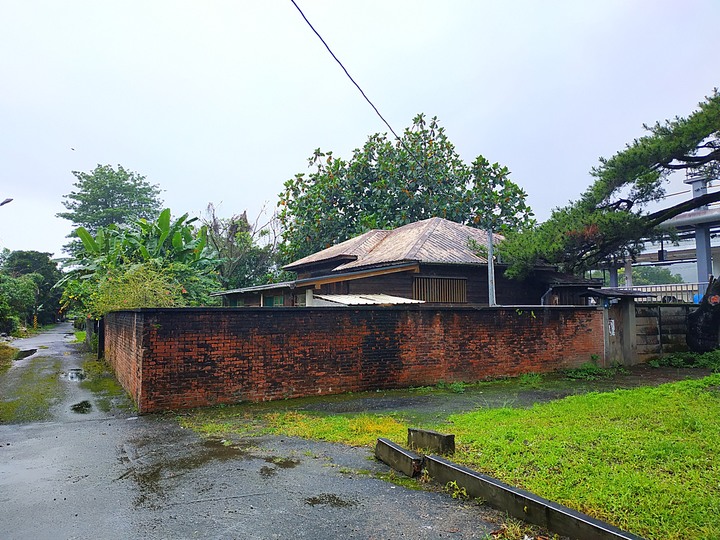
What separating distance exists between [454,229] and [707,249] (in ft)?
40.8

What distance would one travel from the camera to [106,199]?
5088cm

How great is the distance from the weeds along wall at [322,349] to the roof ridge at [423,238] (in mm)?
4195

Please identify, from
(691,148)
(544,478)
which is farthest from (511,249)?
(544,478)

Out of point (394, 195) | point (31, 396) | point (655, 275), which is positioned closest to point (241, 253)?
point (394, 195)

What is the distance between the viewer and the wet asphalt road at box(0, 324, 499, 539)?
3.75 metres

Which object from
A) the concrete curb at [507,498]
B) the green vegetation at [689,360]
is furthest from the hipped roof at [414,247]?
the concrete curb at [507,498]

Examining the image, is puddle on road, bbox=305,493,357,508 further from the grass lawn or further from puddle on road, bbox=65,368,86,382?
puddle on road, bbox=65,368,86,382

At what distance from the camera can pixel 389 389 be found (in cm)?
1005

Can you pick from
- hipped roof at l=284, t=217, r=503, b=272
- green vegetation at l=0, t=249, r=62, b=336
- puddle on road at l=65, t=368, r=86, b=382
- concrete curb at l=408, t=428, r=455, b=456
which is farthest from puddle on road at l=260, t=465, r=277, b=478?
green vegetation at l=0, t=249, r=62, b=336

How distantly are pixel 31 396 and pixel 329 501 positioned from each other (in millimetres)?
8119

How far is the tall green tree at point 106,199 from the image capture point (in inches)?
1940

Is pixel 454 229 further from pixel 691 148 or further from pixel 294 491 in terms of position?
pixel 294 491

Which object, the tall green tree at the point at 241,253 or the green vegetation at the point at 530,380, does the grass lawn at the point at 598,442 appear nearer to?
the green vegetation at the point at 530,380

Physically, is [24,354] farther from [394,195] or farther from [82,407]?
[394,195]
